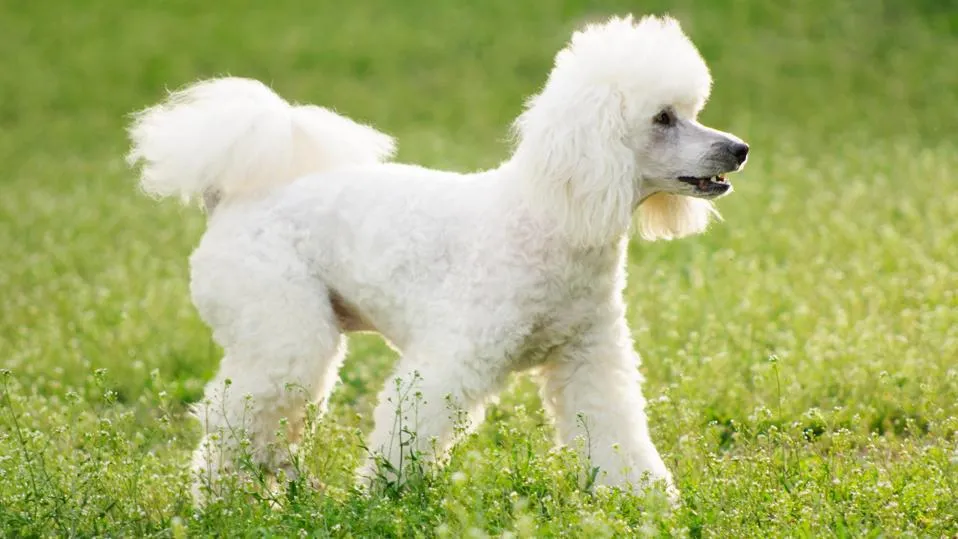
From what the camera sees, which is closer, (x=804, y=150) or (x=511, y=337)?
(x=511, y=337)

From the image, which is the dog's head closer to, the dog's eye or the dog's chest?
the dog's eye

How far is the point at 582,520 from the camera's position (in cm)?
447

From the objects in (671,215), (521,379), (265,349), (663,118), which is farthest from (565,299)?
(521,379)

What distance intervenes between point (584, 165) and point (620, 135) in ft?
0.65

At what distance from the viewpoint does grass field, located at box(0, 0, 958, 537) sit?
16.4ft

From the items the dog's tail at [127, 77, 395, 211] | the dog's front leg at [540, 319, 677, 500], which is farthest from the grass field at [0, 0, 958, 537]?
the dog's tail at [127, 77, 395, 211]

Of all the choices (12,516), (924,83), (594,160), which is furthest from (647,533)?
(924,83)

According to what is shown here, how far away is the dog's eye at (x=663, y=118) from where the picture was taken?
5.41 m

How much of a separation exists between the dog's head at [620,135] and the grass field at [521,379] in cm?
88

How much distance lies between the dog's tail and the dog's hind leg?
402mm

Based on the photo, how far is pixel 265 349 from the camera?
576cm

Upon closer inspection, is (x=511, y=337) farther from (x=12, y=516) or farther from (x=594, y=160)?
(x=12, y=516)

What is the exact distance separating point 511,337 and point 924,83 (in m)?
13.5

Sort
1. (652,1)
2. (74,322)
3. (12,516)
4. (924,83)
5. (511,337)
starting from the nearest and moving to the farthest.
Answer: (12,516), (511,337), (74,322), (924,83), (652,1)
